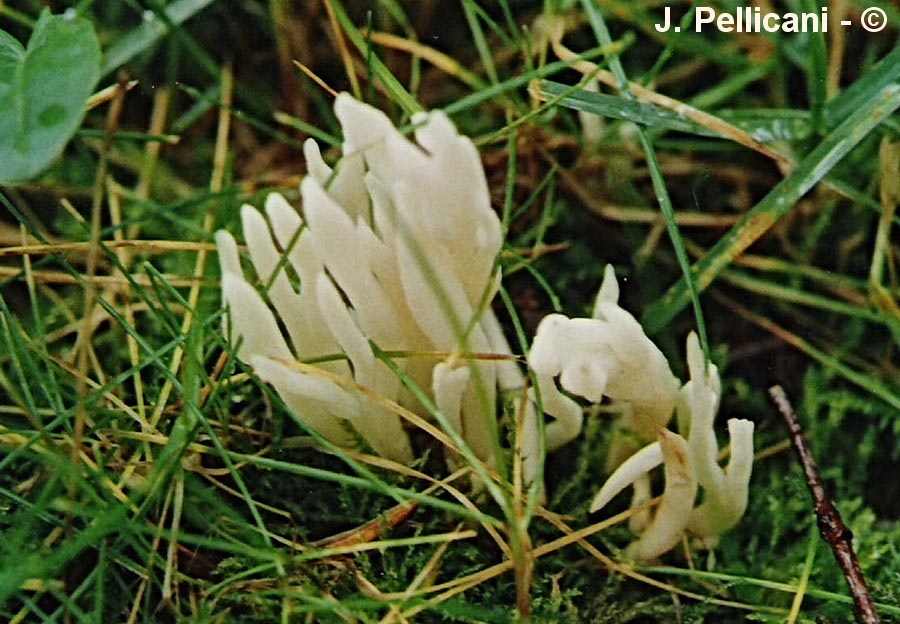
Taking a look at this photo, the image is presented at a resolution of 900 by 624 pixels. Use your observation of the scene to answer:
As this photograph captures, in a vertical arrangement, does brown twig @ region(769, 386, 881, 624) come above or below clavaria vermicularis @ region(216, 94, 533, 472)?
below

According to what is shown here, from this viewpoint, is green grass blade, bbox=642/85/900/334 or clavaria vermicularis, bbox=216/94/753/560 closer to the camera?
clavaria vermicularis, bbox=216/94/753/560

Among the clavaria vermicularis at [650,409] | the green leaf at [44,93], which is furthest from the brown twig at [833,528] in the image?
the green leaf at [44,93]

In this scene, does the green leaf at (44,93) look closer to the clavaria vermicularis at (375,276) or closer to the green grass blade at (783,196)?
the clavaria vermicularis at (375,276)

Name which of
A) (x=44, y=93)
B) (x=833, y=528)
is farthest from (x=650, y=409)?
(x=44, y=93)

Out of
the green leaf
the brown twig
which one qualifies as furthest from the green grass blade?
the green leaf

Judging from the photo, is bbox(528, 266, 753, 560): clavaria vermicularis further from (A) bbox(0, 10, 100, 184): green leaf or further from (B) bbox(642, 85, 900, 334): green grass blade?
(A) bbox(0, 10, 100, 184): green leaf

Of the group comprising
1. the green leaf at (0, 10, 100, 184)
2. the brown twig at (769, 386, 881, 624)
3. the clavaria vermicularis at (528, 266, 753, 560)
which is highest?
the green leaf at (0, 10, 100, 184)
